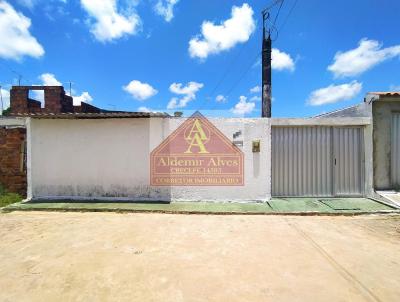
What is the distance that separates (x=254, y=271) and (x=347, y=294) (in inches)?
43.8

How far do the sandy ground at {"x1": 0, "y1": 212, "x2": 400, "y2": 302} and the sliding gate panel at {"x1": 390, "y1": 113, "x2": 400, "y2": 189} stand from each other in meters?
2.08

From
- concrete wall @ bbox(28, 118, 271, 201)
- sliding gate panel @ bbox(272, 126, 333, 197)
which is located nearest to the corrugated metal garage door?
sliding gate panel @ bbox(272, 126, 333, 197)

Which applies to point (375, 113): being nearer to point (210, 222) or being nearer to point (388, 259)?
point (388, 259)

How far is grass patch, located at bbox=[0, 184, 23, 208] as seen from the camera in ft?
24.8

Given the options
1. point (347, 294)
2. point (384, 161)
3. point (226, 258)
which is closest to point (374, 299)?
point (347, 294)

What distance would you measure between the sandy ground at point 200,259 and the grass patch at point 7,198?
5.41 ft

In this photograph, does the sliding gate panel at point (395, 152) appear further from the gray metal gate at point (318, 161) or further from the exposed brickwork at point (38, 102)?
the exposed brickwork at point (38, 102)

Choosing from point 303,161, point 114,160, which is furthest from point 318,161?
point 114,160

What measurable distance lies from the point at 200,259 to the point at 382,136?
677cm

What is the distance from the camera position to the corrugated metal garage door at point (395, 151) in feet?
25.2

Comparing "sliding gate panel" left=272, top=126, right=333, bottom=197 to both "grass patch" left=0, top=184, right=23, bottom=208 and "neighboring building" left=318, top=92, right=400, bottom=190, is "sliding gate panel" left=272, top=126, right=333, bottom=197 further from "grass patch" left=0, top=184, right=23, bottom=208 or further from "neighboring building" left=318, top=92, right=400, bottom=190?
"grass patch" left=0, top=184, right=23, bottom=208

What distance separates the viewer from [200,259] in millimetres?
4035

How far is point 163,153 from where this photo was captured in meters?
7.96

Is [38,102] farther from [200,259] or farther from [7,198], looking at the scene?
[200,259]
